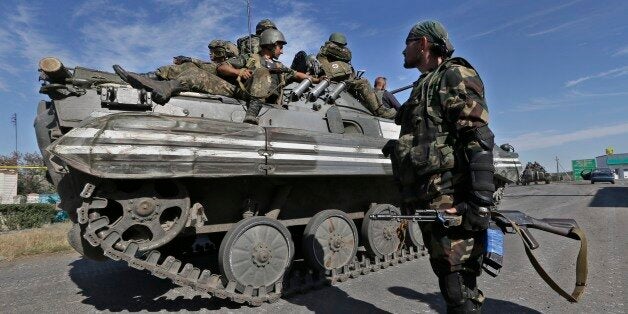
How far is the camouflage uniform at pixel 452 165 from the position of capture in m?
2.68

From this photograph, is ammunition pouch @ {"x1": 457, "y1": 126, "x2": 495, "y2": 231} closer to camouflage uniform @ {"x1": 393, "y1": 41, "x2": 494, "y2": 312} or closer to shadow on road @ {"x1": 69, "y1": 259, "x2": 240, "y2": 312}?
camouflage uniform @ {"x1": 393, "y1": 41, "x2": 494, "y2": 312}

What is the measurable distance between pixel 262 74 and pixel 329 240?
2315 millimetres

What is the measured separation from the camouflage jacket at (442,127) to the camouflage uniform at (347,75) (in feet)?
13.7

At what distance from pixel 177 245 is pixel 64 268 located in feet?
6.42

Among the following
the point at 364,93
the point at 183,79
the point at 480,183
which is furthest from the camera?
the point at 364,93

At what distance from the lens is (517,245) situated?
781 centimetres

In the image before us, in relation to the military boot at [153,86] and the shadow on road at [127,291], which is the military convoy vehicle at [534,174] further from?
the military boot at [153,86]

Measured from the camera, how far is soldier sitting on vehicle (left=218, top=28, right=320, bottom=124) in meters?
5.55

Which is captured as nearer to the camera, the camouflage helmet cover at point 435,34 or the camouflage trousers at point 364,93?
the camouflage helmet cover at point 435,34

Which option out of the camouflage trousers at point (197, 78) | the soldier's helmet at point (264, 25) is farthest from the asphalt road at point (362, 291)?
the soldier's helmet at point (264, 25)

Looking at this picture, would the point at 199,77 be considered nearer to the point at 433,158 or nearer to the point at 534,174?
the point at 433,158

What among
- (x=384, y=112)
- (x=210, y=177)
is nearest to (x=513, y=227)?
(x=210, y=177)

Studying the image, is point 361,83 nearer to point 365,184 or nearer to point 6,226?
point 365,184

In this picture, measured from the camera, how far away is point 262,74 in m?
5.70
